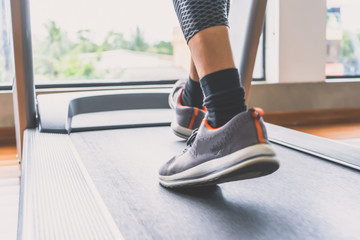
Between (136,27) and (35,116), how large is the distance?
1.20 meters

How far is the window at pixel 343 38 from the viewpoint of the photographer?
3010mm

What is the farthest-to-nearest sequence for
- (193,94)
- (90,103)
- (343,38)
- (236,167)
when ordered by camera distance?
(343,38)
(90,103)
(193,94)
(236,167)

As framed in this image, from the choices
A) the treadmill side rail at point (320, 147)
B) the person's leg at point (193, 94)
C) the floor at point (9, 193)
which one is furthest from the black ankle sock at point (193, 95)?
the floor at point (9, 193)

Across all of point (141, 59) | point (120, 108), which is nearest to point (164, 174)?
point (120, 108)

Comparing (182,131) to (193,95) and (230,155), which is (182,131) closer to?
(193,95)

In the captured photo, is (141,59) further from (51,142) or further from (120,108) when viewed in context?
(51,142)

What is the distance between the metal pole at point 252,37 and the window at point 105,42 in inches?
45.0

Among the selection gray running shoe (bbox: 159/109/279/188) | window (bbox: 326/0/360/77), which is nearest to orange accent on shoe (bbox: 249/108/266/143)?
gray running shoe (bbox: 159/109/279/188)

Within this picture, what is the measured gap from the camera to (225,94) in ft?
2.38

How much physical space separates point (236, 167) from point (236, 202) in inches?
5.5

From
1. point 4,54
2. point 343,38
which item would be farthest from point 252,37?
point 343,38

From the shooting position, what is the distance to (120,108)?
6.94ft

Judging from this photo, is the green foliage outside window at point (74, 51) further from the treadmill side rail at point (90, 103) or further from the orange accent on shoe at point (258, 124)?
the orange accent on shoe at point (258, 124)

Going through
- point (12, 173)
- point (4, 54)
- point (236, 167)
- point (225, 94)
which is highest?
point (4, 54)
